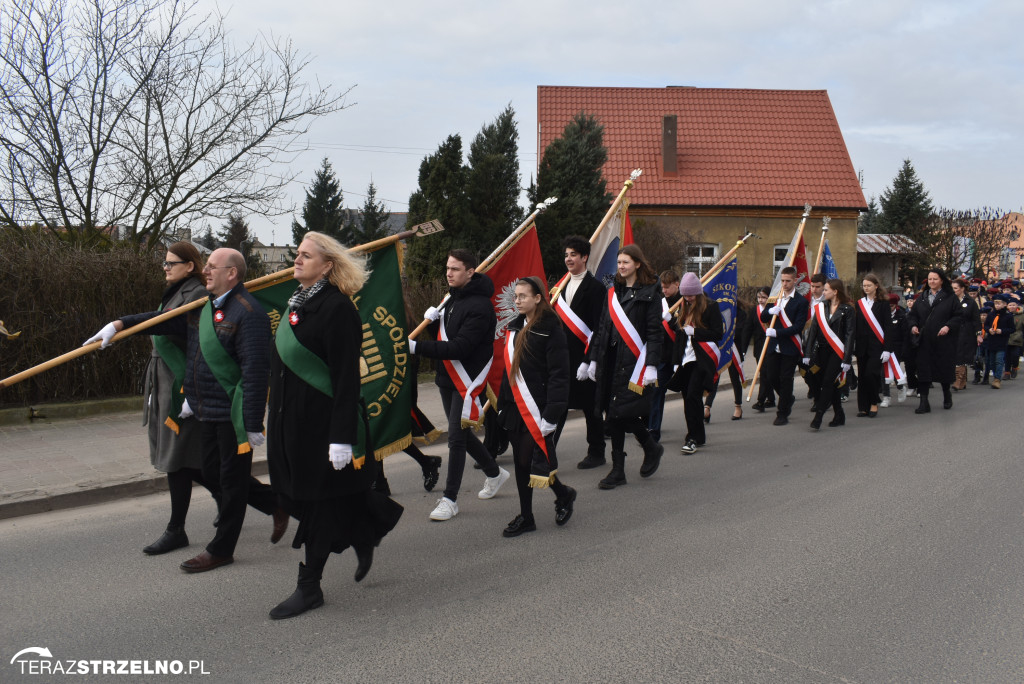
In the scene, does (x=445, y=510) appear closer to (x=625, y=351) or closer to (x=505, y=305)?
(x=625, y=351)

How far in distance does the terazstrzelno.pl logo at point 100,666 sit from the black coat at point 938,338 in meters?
10.7

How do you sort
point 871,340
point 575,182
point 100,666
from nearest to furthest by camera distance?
point 100,666
point 871,340
point 575,182

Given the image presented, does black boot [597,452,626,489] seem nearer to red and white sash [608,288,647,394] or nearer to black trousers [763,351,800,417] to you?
red and white sash [608,288,647,394]

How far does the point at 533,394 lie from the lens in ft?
18.2

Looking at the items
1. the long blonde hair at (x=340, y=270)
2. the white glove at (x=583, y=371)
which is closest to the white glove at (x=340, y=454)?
the long blonde hair at (x=340, y=270)

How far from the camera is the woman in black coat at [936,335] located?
11789 millimetres

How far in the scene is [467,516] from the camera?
19.9 feet

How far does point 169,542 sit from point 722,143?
1223 inches

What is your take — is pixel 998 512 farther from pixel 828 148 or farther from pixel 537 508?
pixel 828 148

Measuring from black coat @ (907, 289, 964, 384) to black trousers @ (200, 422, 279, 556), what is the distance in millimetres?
9911

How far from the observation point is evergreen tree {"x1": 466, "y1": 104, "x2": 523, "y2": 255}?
1884 cm

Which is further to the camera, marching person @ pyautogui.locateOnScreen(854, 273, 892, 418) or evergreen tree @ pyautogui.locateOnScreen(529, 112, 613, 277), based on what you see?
evergreen tree @ pyautogui.locateOnScreen(529, 112, 613, 277)

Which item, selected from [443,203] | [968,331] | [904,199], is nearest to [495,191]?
[443,203]

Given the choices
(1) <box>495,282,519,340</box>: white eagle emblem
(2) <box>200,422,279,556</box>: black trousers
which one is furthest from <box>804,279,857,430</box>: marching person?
(2) <box>200,422,279,556</box>: black trousers
